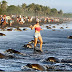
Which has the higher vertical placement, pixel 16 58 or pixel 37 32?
pixel 37 32

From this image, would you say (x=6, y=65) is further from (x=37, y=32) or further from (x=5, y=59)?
(x=37, y=32)

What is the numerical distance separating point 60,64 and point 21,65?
5.52ft

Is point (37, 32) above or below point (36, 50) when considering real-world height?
above

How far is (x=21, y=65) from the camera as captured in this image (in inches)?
451

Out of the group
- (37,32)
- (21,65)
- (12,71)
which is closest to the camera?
(12,71)

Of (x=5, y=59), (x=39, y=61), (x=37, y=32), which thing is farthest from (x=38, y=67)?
(x=37, y=32)

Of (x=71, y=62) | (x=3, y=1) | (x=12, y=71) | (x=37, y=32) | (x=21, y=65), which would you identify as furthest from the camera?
(x=3, y=1)

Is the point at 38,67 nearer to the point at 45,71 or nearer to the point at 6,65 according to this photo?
the point at 45,71

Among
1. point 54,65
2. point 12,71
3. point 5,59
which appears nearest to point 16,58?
point 5,59

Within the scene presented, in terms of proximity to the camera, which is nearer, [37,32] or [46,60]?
[46,60]

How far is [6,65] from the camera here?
37.7ft

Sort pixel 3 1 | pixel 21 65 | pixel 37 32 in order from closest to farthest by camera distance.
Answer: pixel 21 65 → pixel 37 32 → pixel 3 1

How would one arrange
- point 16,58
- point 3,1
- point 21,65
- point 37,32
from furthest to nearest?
point 3,1 < point 37,32 < point 16,58 < point 21,65

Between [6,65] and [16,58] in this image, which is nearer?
[6,65]
